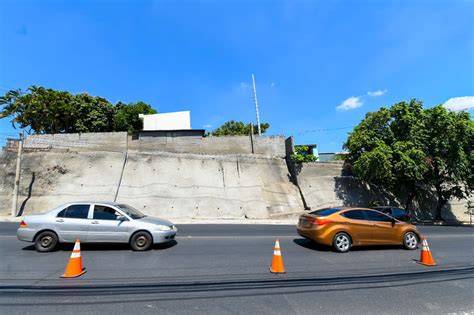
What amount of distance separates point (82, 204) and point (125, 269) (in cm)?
310

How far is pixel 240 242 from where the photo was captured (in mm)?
9508

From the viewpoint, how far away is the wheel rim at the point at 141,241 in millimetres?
7754

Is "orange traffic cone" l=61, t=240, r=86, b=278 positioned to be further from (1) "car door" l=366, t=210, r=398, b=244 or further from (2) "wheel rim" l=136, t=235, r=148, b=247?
(1) "car door" l=366, t=210, r=398, b=244

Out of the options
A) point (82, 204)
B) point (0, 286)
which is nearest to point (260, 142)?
point (82, 204)

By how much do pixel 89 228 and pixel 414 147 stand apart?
2181 centimetres

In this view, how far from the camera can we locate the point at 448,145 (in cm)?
1933

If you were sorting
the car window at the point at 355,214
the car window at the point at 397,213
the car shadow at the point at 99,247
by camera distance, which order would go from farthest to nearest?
the car window at the point at 397,213 → the car window at the point at 355,214 → the car shadow at the point at 99,247

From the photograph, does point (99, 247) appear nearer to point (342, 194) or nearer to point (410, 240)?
point (410, 240)

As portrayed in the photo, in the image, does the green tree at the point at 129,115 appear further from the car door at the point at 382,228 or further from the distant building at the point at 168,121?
the car door at the point at 382,228

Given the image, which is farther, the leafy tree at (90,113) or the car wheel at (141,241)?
the leafy tree at (90,113)

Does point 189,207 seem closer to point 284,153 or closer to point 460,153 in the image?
point 284,153

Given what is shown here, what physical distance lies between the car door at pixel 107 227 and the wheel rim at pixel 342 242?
21.4 feet

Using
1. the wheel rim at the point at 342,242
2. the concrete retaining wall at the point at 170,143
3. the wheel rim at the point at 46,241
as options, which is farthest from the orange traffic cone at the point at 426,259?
the concrete retaining wall at the point at 170,143

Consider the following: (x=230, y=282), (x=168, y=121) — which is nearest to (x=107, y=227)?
(x=230, y=282)
